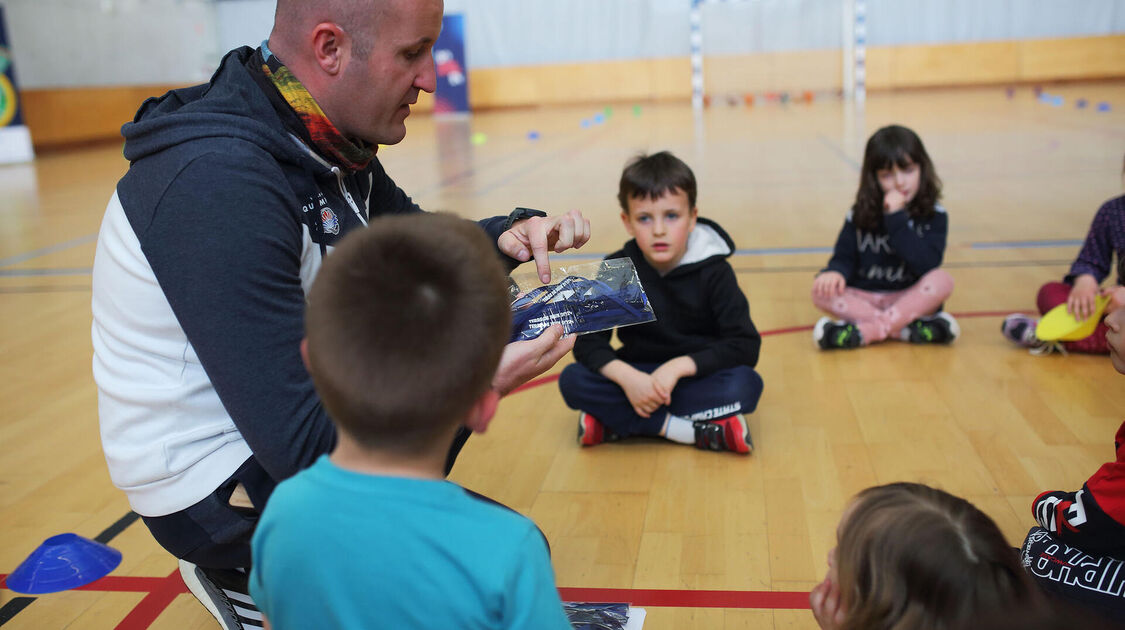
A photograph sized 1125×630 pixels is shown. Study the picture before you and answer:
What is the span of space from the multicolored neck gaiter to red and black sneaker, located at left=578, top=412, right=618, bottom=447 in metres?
1.12

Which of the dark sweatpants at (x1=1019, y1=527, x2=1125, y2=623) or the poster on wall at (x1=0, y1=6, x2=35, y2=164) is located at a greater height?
the poster on wall at (x1=0, y1=6, x2=35, y2=164)

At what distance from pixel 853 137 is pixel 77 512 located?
7.62 metres

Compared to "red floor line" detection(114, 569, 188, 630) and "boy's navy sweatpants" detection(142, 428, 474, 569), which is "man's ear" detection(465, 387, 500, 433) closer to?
"boy's navy sweatpants" detection(142, 428, 474, 569)

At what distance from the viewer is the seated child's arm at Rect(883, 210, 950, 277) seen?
111 inches

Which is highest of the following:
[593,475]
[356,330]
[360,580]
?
[356,330]

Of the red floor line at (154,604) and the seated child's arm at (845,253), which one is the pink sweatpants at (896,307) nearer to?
the seated child's arm at (845,253)

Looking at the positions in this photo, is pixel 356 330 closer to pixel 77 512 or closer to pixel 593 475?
pixel 593 475

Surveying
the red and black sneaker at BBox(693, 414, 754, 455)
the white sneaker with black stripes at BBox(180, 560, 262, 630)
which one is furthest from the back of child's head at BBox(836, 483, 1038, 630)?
the red and black sneaker at BBox(693, 414, 754, 455)

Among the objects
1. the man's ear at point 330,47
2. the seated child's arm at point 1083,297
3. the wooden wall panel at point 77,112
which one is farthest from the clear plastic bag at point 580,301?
the wooden wall panel at point 77,112

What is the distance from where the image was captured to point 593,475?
2.08 m

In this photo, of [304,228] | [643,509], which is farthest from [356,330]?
[643,509]

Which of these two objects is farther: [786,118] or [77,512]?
[786,118]

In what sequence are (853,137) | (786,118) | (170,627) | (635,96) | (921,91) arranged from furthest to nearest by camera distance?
(635,96) → (921,91) → (786,118) → (853,137) → (170,627)

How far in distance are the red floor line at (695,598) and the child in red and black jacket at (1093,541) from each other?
37cm
